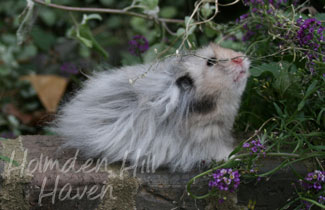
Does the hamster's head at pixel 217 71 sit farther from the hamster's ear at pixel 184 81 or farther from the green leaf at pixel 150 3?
the green leaf at pixel 150 3

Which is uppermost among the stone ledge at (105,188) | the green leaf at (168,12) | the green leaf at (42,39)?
the green leaf at (168,12)

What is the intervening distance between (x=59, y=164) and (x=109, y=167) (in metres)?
0.27

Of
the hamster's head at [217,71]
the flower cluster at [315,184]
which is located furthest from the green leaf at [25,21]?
the flower cluster at [315,184]

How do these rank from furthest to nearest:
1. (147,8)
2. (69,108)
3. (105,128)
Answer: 1. (147,8)
2. (69,108)
3. (105,128)

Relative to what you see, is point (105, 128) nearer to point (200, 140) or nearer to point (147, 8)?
point (200, 140)

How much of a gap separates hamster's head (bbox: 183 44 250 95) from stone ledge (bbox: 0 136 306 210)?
1.51 ft

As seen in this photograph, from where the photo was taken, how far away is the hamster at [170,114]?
2658 mm

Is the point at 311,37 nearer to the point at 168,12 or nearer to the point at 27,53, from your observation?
the point at 168,12

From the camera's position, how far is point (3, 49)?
507cm

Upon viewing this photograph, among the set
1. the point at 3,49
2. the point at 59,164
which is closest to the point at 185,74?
the point at 59,164

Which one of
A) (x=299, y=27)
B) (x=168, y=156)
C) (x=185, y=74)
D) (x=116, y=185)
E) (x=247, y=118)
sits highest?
(x=299, y=27)

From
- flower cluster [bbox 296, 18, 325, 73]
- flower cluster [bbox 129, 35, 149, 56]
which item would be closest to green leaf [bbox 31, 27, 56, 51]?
flower cluster [bbox 129, 35, 149, 56]

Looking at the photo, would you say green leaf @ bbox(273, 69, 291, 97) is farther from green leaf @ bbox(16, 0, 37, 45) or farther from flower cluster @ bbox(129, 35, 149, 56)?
green leaf @ bbox(16, 0, 37, 45)

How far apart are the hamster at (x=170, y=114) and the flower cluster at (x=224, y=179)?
31 cm
